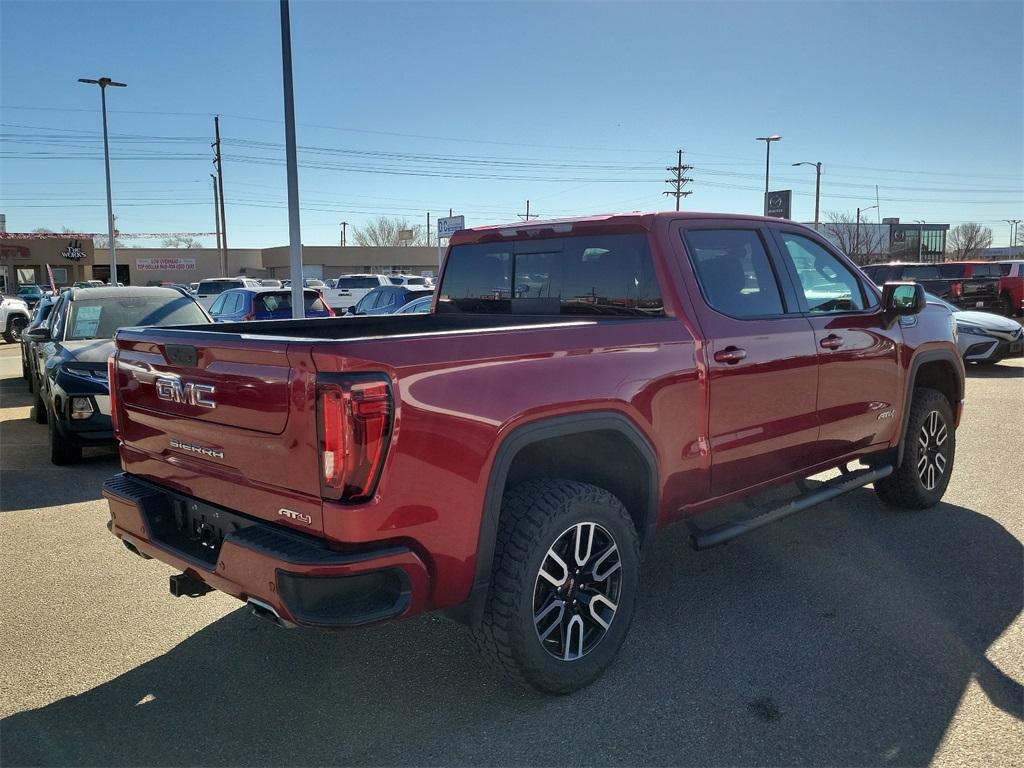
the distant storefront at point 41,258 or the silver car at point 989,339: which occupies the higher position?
the distant storefront at point 41,258

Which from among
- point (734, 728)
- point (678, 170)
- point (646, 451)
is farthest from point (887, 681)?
point (678, 170)

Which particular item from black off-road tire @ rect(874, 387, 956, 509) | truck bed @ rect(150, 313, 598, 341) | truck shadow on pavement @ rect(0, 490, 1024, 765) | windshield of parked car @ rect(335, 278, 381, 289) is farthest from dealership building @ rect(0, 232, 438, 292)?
truck shadow on pavement @ rect(0, 490, 1024, 765)

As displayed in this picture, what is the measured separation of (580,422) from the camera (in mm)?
3201

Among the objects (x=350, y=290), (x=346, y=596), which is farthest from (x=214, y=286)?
(x=346, y=596)

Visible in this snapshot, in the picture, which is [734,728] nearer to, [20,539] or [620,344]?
[620,344]

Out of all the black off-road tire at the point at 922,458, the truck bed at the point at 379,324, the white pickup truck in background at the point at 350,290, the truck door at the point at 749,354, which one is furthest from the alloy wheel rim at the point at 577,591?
the white pickup truck in background at the point at 350,290

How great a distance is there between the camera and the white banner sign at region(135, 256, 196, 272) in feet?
240

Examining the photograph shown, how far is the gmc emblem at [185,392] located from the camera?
9.89ft

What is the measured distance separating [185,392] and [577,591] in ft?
5.65

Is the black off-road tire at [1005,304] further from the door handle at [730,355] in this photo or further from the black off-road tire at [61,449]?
the black off-road tire at [61,449]

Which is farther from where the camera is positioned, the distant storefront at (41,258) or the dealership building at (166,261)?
the dealership building at (166,261)

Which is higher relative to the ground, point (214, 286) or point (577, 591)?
point (214, 286)

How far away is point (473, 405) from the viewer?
2.85 m

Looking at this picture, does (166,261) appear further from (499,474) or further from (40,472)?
(499,474)
